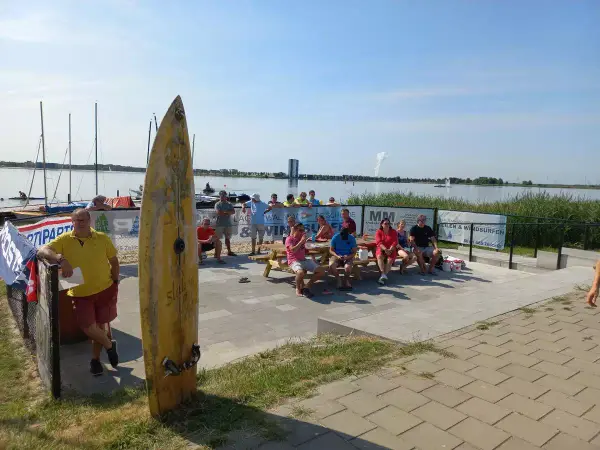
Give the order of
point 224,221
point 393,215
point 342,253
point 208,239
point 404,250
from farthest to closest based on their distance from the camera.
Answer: point 393,215, point 224,221, point 208,239, point 404,250, point 342,253

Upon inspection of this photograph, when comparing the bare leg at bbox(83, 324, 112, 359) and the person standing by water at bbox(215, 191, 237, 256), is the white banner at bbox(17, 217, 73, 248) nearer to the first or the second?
the bare leg at bbox(83, 324, 112, 359)

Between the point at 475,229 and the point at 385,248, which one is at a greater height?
the point at 475,229

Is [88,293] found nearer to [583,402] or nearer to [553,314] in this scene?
[583,402]

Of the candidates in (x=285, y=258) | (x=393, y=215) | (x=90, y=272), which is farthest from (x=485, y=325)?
(x=393, y=215)

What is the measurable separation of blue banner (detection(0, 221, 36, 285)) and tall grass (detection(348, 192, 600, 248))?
38.2ft

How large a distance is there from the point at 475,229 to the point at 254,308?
9280 millimetres

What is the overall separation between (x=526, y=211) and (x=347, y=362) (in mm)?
16666


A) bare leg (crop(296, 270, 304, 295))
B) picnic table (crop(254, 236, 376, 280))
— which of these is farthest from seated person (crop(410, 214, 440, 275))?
bare leg (crop(296, 270, 304, 295))

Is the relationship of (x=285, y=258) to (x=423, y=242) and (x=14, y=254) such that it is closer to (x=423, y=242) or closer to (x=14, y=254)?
(x=423, y=242)

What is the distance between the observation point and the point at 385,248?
9.84 m

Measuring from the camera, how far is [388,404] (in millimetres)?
3430

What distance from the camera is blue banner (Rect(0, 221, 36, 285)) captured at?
5.12 metres

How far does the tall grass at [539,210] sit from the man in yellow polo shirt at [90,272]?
1109cm

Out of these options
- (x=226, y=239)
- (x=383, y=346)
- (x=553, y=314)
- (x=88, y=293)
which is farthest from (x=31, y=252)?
(x=226, y=239)
